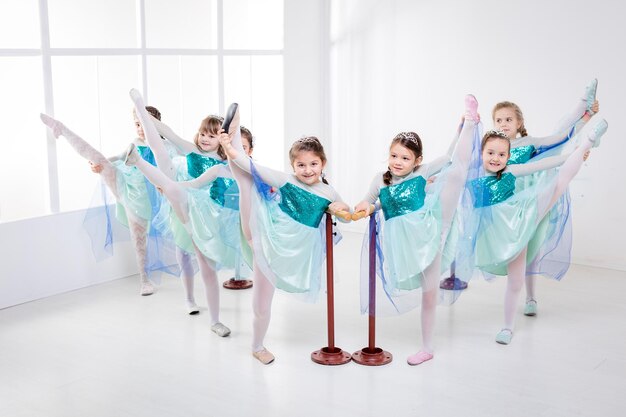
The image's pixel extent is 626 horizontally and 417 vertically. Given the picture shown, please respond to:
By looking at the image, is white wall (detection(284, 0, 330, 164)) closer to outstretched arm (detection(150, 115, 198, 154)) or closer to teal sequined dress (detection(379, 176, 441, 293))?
outstretched arm (detection(150, 115, 198, 154))

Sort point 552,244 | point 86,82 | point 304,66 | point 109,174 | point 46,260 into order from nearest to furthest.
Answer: point 552,244, point 109,174, point 46,260, point 304,66, point 86,82

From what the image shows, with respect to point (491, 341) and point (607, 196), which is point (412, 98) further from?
point (491, 341)

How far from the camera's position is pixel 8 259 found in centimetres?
437

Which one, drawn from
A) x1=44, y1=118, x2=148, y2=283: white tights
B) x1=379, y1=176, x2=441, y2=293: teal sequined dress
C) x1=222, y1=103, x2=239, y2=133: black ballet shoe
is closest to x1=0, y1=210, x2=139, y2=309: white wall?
x1=44, y1=118, x2=148, y2=283: white tights

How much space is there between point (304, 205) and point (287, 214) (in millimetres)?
88

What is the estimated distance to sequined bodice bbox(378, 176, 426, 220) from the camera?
3465 millimetres

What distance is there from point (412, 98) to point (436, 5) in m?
0.70

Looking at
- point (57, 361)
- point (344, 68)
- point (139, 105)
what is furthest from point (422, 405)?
point (344, 68)

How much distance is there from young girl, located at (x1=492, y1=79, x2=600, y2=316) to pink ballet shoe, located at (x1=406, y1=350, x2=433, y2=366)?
0.83m

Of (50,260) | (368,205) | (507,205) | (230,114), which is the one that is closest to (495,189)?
(507,205)

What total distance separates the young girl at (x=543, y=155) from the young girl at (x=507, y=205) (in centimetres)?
20

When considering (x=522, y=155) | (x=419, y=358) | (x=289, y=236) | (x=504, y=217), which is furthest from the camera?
(x=522, y=155)

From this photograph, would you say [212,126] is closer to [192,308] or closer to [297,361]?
[192,308]

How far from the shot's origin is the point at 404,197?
3465mm
